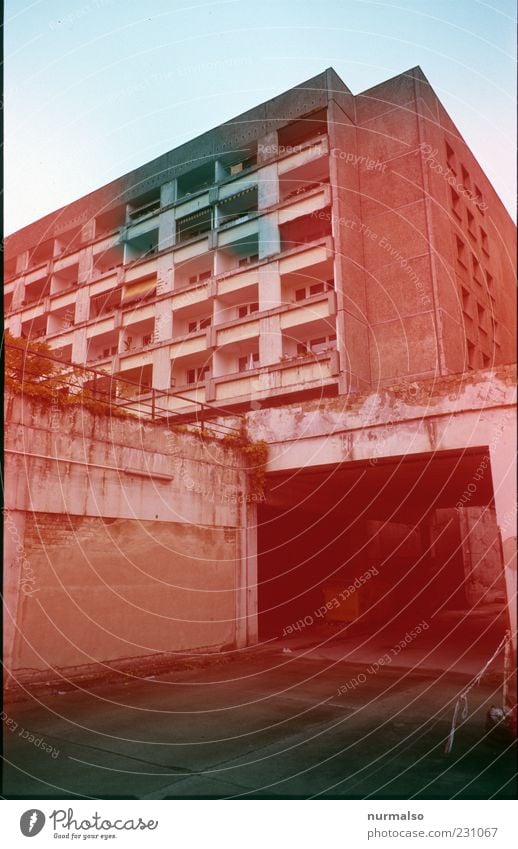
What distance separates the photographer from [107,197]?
29.4 meters

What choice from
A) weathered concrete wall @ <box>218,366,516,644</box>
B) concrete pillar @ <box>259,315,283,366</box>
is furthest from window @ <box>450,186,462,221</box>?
weathered concrete wall @ <box>218,366,516,644</box>

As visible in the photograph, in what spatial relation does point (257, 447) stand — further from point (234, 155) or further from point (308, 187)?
point (234, 155)

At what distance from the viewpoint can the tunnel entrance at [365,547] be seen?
488 inches

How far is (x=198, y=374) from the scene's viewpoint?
78.7 ft

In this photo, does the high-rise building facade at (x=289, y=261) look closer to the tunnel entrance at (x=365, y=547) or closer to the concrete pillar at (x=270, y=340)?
the concrete pillar at (x=270, y=340)

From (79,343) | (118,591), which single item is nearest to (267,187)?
(79,343)

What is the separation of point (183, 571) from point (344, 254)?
48.8 feet

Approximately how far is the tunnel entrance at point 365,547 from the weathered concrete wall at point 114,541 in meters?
2.10

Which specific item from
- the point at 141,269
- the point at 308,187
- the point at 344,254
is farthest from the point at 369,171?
the point at 141,269

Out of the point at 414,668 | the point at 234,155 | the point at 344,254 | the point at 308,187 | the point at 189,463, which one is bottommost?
the point at 414,668

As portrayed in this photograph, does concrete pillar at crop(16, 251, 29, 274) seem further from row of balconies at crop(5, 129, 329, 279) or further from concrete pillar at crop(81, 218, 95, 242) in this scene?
concrete pillar at crop(81, 218, 95, 242)

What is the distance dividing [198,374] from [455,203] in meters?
13.2

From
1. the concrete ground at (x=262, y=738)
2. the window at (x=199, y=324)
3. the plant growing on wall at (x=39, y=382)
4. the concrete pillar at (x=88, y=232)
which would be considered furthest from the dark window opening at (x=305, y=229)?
the concrete ground at (x=262, y=738)

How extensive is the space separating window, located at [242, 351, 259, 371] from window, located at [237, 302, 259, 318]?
1.93 m
